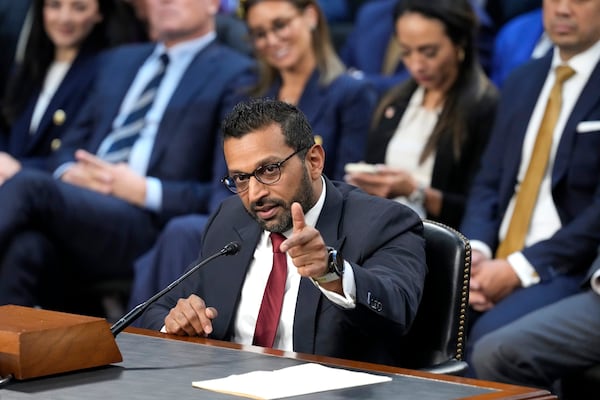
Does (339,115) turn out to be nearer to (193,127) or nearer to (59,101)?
(193,127)

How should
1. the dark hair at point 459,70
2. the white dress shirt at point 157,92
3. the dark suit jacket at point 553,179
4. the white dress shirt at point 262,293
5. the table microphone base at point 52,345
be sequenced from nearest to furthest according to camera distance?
the table microphone base at point 52,345, the white dress shirt at point 262,293, the dark suit jacket at point 553,179, the dark hair at point 459,70, the white dress shirt at point 157,92

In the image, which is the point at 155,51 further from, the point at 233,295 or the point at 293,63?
the point at 233,295

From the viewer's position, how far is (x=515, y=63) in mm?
4863

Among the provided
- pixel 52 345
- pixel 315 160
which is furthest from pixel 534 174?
pixel 52 345

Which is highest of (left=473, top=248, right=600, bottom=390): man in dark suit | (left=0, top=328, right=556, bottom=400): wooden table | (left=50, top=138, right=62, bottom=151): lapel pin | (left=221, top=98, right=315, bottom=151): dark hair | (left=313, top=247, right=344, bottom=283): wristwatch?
(left=221, top=98, right=315, bottom=151): dark hair

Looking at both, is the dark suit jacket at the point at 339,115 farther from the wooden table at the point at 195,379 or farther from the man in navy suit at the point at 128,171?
the wooden table at the point at 195,379

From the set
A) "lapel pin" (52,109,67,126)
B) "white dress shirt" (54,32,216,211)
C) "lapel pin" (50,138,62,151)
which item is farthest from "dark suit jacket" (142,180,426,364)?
"lapel pin" (52,109,67,126)

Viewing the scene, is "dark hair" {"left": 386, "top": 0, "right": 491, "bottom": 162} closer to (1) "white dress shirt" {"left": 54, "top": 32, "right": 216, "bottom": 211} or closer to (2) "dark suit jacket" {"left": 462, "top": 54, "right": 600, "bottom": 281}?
(2) "dark suit jacket" {"left": 462, "top": 54, "right": 600, "bottom": 281}

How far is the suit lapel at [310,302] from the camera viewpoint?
8.64ft

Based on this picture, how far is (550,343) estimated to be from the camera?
3.41 metres

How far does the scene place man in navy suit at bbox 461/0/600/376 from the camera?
145 inches

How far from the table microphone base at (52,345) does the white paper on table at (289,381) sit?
0.26 meters

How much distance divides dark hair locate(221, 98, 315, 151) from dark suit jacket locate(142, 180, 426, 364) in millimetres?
163

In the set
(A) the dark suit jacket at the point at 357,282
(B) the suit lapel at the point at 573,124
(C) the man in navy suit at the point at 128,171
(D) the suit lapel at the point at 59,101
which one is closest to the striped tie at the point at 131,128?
(C) the man in navy suit at the point at 128,171
